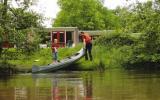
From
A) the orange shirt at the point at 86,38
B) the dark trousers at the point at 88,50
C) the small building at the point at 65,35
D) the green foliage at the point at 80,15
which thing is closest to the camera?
the orange shirt at the point at 86,38

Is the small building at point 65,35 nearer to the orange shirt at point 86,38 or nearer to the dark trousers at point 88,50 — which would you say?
the dark trousers at point 88,50

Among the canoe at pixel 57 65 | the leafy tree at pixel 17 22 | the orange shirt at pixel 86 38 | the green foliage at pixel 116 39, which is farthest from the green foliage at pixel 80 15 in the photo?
the leafy tree at pixel 17 22

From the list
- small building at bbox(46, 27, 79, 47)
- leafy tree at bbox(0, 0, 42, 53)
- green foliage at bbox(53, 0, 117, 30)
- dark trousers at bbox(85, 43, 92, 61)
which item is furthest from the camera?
green foliage at bbox(53, 0, 117, 30)

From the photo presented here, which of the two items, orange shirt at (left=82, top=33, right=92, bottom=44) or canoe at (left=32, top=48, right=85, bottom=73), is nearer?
canoe at (left=32, top=48, right=85, bottom=73)

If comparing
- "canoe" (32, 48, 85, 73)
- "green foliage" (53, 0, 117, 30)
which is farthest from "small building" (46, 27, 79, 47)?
"canoe" (32, 48, 85, 73)

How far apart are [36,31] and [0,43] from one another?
240 centimetres

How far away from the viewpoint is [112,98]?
1384 cm

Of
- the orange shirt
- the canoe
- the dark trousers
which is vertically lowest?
the canoe

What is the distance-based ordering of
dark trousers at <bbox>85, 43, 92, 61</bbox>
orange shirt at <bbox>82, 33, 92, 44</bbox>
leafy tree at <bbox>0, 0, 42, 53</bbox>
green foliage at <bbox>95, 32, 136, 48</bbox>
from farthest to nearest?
green foliage at <bbox>95, 32, 136, 48</bbox> → dark trousers at <bbox>85, 43, 92, 61</bbox> → orange shirt at <bbox>82, 33, 92, 44</bbox> → leafy tree at <bbox>0, 0, 42, 53</bbox>

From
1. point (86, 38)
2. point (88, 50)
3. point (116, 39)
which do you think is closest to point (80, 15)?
point (116, 39)

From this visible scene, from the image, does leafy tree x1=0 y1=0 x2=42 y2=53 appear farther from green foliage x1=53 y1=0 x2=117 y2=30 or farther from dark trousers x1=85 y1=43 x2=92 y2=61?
green foliage x1=53 y1=0 x2=117 y2=30

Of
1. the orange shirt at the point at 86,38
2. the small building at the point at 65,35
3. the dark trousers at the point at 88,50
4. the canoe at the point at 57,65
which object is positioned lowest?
the small building at the point at 65,35

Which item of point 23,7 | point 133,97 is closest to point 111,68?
point 23,7

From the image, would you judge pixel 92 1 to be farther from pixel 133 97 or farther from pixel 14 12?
pixel 133 97
